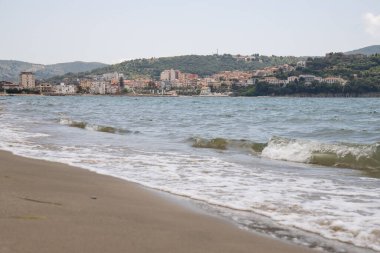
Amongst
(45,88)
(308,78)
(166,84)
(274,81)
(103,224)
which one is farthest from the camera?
(45,88)

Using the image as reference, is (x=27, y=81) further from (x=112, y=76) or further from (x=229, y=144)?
(x=229, y=144)

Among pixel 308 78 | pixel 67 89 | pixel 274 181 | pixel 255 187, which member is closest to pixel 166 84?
pixel 67 89

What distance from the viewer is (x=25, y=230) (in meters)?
3.06

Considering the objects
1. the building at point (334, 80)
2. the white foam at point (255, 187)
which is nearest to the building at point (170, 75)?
the building at point (334, 80)

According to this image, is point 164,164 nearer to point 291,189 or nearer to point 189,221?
point 291,189

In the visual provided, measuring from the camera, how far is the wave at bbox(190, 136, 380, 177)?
9.95 meters

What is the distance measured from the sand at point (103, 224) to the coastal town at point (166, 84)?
12386 cm

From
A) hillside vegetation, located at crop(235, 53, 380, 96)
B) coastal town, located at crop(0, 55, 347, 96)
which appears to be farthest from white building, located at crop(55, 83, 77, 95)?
hillside vegetation, located at crop(235, 53, 380, 96)

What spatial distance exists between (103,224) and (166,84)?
16405 cm

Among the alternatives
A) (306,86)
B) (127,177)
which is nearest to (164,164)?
(127,177)

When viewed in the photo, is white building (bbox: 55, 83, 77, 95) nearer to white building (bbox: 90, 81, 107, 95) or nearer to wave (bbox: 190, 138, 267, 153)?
white building (bbox: 90, 81, 107, 95)

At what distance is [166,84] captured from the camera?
547ft

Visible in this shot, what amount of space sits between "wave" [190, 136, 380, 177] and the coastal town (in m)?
116

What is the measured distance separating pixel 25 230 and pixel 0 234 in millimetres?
189
